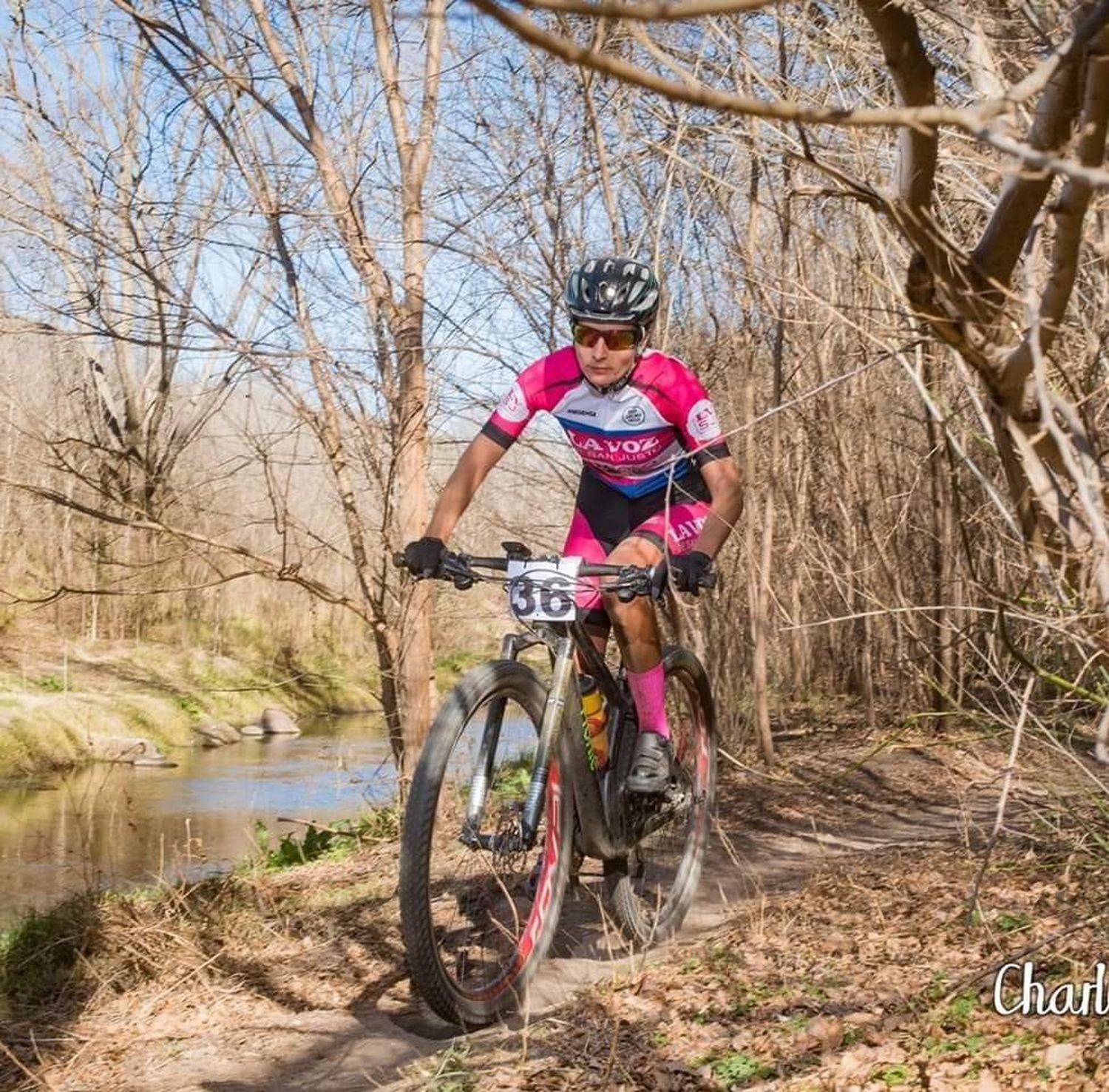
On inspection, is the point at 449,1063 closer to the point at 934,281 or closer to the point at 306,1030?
the point at 306,1030

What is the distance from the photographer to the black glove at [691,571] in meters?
4.36

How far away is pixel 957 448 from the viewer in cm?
294

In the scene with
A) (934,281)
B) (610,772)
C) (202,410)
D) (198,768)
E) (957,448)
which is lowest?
(198,768)

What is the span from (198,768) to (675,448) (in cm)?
1314

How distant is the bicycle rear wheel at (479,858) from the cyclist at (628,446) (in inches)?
19.8

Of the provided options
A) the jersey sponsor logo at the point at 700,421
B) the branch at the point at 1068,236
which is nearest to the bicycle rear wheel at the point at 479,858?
the jersey sponsor logo at the point at 700,421

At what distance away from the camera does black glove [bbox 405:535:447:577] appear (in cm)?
443

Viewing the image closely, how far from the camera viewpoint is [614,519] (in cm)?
525

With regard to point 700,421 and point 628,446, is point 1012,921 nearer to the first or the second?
point 700,421

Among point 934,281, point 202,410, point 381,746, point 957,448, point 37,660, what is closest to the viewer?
point 934,281

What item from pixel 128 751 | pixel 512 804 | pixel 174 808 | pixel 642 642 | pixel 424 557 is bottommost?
pixel 174 808

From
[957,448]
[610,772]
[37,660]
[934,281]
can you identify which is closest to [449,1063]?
[610,772]

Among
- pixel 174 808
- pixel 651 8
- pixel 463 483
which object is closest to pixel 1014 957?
pixel 463 483

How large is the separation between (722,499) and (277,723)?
55.9 ft
